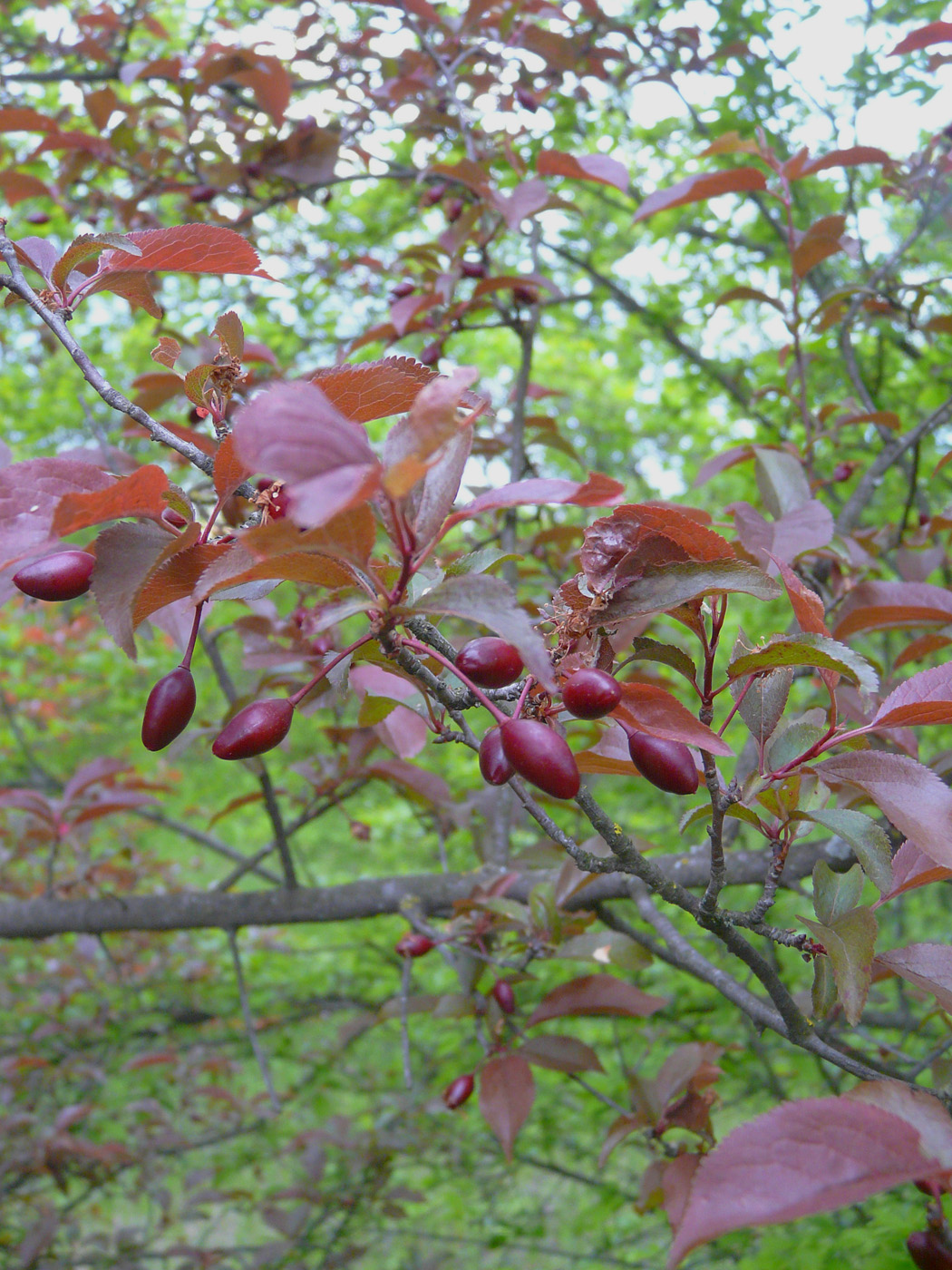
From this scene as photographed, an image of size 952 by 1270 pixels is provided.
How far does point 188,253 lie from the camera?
814 mm

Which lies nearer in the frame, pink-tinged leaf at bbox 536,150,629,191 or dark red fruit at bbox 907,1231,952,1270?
dark red fruit at bbox 907,1231,952,1270

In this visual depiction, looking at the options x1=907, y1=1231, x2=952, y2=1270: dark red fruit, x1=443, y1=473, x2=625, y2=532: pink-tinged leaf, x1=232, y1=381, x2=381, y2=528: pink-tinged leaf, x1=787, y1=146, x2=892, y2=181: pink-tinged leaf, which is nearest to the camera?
x1=232, y1=381, x2=381, y2=528: pink-tinged leaf

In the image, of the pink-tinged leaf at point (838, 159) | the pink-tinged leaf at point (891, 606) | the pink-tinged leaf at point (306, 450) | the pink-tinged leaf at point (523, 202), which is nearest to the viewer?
the pink-tinged leaf at point (306, 450)

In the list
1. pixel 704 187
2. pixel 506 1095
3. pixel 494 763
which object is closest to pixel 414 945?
pixel 506 1095

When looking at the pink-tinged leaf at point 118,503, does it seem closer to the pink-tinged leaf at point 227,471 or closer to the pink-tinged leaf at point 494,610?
the pink-tinged leaf at point 227,471

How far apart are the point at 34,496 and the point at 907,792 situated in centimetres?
72

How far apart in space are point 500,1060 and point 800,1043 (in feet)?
2.53

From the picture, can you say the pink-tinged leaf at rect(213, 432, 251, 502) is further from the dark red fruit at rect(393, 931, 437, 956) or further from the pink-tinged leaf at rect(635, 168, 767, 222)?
the pink-tinged leaf at rect(635, 168, 767, 222)

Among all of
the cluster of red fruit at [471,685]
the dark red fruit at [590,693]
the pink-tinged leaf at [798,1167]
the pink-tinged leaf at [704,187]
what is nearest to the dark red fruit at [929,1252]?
the pink-tinged leaf at [798,1167]

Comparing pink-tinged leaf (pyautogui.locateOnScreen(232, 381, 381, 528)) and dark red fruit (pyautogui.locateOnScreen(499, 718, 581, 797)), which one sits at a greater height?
pink-tinged leaf (pyautogui.locateOnScreen(232, 381, 381, 528))

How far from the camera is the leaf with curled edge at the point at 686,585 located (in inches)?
24.3

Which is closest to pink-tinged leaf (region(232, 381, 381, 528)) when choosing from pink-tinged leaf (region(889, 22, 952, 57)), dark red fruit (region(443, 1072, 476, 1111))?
dark red fruit (region(443, 1072, 476, 1111))

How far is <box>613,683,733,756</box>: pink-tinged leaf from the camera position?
2.18ft

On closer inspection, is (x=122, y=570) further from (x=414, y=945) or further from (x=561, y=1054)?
(x=561, y=1054)
